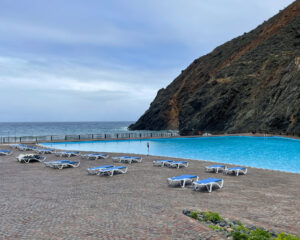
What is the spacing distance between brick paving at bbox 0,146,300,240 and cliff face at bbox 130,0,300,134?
33554mm

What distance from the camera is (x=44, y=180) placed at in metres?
12.8

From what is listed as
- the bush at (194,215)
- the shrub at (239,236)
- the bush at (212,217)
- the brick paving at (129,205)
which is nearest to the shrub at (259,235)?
the shrub at (239,236)

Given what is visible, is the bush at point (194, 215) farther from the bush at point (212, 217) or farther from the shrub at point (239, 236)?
the shrub at point (239, 236)

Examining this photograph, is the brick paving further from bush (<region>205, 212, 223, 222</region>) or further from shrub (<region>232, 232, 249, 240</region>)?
bush (<region>205, 212, 223, 222</region>)

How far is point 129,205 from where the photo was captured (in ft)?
28.3

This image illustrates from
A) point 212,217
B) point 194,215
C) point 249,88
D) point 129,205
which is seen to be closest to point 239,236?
point 212,217

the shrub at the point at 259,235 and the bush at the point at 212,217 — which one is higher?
the shrub at the point at 259,235

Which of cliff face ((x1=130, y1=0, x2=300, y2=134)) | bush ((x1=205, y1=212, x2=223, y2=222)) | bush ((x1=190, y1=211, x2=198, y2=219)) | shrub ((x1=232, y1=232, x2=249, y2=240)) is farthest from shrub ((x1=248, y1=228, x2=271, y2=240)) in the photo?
cliff face ((x1=130, y1=0, x2=300, y2=134))

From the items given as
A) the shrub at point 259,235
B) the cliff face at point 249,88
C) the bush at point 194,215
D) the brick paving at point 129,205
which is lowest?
the brick paving at point 129,205

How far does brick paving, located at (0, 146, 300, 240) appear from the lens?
649 centimetres

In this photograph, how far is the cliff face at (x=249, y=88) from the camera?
154 ft

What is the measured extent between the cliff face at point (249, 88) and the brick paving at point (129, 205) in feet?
110

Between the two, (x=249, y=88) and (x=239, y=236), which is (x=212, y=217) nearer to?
(x=239, y=236)

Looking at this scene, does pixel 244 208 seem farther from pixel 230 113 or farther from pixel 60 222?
pixel 230 113
